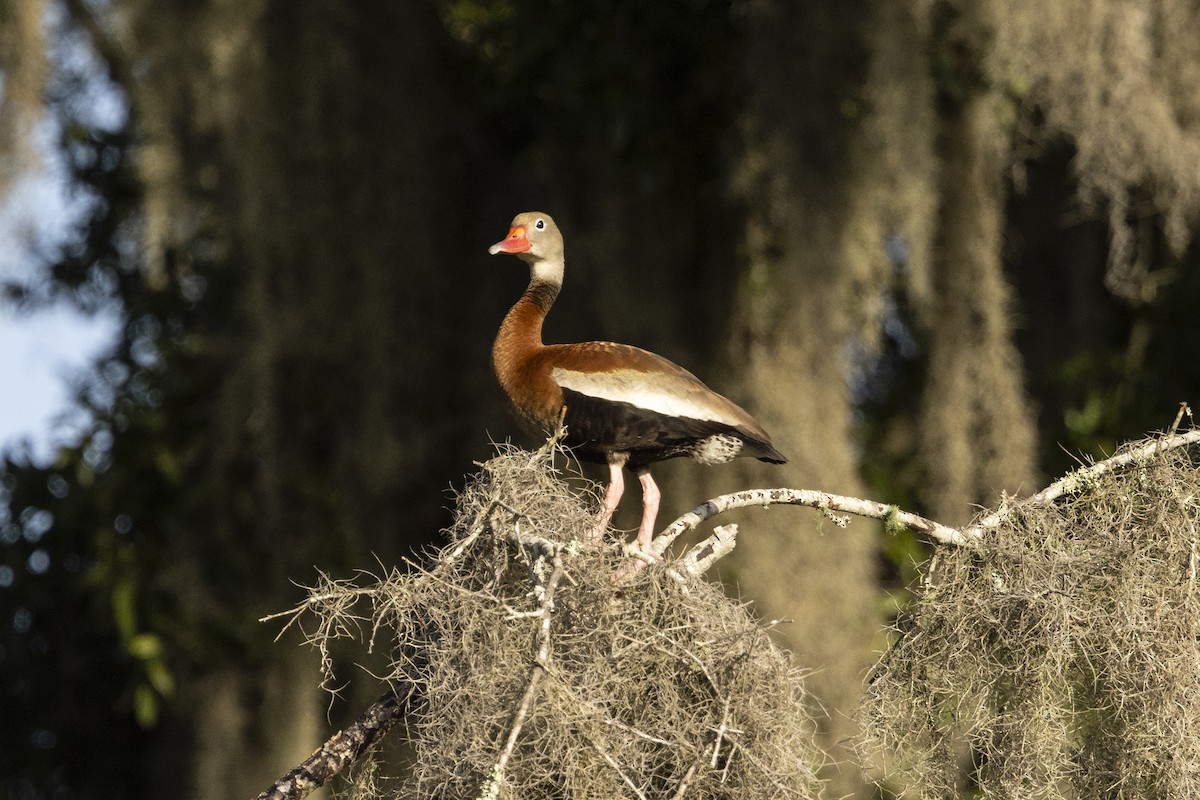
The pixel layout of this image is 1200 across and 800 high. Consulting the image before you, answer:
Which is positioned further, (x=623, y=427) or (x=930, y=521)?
(x=623, y=427)

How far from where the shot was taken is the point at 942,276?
168 inches

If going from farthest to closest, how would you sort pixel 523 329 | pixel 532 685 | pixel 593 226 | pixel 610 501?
1. pixel 593 226
2. pixel 523 329
3. pixel 610 501
4. pixel 532 685

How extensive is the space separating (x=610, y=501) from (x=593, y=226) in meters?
1.72

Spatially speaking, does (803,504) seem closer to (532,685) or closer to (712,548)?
(712,548)

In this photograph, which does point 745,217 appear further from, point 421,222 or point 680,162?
point 421,222

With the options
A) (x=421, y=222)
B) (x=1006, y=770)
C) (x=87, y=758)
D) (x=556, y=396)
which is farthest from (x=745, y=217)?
(x=87, y=758)

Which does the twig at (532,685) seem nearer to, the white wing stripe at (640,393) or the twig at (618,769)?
the twig at (618,769)

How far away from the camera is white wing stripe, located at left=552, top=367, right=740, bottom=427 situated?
8.93ft

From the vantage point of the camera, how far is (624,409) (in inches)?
107

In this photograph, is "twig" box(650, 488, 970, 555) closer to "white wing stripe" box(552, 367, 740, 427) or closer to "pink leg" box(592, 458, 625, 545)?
"pink leg" box(592, 458, 625, 545)

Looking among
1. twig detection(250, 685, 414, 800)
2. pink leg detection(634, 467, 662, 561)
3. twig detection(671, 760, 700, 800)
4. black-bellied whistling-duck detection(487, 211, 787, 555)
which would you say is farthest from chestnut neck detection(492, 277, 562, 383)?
twig detection(671, 760, 700, 800)

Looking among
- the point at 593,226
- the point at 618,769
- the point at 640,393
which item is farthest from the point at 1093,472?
the point at 593,226

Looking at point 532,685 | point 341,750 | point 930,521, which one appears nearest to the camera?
point 532,685

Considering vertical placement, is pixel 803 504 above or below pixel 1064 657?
above
